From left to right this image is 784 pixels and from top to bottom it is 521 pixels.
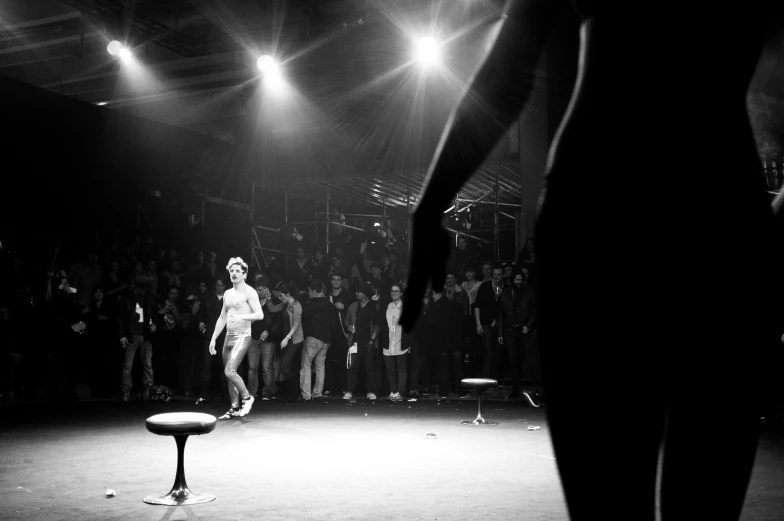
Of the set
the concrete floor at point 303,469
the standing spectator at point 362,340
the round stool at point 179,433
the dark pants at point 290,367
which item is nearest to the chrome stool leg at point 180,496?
the round stool at point 179,433

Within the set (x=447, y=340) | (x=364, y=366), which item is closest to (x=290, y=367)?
(x=364, y=366)

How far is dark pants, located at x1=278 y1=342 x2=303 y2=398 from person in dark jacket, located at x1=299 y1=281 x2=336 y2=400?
209 millimetres

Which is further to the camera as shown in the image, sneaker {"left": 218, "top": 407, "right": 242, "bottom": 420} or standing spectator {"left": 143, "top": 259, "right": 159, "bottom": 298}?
standing spectator {"left": 143, "top": 259, "right": 159, "bottom": 298}

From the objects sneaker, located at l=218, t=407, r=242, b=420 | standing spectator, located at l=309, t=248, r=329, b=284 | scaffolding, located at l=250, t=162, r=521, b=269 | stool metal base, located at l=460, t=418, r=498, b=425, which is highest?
scaffolding, located at l=250, t=162, r=521, b=269

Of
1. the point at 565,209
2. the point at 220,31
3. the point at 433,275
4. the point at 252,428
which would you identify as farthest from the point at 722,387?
the point at 220,31

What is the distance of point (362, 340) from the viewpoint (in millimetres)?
12914

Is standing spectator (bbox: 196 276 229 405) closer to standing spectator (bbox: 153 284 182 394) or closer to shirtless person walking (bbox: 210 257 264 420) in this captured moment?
standing spectator (bbox: 153 284 182 394)

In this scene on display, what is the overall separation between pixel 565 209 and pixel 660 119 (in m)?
0.19

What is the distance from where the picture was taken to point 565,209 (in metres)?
1.02

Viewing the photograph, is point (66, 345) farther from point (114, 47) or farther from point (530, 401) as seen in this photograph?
point (530, 401)

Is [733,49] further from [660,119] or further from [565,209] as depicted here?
[565,209]

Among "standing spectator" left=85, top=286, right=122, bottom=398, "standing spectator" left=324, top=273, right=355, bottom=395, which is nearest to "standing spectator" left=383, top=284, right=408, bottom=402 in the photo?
"standing spectator" left=324, top=273, right=355, bottom=395

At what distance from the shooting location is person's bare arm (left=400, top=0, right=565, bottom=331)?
3.87 feet

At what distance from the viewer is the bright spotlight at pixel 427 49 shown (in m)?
15.4
